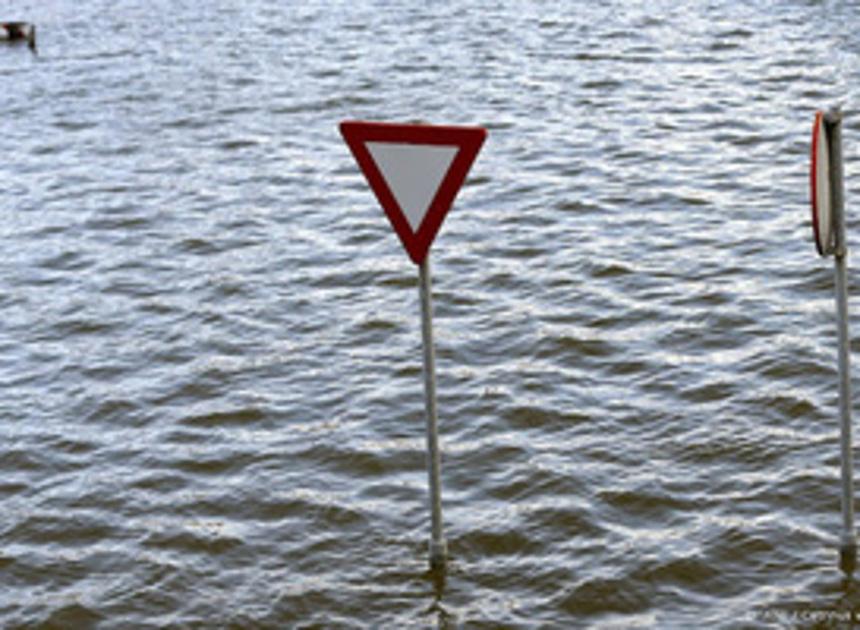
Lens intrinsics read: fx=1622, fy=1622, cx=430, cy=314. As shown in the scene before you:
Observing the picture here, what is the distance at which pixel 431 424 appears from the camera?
6363mm

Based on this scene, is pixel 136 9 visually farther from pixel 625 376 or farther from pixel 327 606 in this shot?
pixel 327 606

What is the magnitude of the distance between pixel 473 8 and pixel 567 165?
9.20 meters

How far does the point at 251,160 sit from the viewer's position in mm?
14438

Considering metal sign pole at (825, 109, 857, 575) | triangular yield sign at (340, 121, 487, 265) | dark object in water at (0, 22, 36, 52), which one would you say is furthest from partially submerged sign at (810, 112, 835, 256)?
dark object in water at (0, 22, 36, 52)

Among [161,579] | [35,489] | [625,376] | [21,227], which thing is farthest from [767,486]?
[21,227]

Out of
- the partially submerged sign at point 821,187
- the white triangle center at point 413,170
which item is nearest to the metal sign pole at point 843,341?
the partially submerged sign at point 821,187

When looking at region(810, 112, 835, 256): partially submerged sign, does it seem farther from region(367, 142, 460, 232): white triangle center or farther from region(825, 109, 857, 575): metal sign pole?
region(367, 142, 460, 232): white triangle center

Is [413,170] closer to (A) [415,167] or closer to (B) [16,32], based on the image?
(A) [415,167]

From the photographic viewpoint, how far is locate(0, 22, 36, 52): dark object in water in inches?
849

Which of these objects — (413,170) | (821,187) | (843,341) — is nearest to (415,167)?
(413,170)

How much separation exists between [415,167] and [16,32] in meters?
17.0

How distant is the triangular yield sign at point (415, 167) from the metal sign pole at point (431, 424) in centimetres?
14

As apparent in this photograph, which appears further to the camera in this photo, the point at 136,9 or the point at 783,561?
the point at 136,9

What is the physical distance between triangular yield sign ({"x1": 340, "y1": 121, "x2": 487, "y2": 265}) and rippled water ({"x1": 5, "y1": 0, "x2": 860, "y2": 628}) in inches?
58.7
